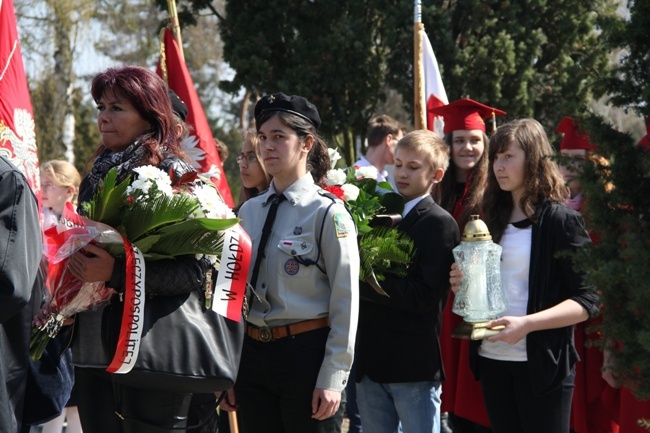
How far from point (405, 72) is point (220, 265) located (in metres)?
11.9

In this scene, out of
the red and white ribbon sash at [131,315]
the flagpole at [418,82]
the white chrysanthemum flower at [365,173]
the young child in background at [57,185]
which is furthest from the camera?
the young child in background at [57,185]

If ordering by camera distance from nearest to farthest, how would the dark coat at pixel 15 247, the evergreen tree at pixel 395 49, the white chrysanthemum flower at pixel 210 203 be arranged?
1. the dark coat at pixel 15 247
2. the white chrysanthemum flower at pixel 210 203
3. the evergreen tree at pixel 395 49

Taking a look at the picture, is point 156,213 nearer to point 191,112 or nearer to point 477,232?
point 477,232

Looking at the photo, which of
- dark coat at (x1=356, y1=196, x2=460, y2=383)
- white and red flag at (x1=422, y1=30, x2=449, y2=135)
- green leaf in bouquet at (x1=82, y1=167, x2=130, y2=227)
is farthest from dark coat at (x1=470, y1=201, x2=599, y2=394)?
white and red flag at (x1=422, y1=30, x2=449, y2=135)

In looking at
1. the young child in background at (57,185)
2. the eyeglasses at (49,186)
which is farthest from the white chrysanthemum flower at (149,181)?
the eyeglasses at (49,186)

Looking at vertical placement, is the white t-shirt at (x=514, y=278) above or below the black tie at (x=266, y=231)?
below

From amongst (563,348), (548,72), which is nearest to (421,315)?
(563,348)

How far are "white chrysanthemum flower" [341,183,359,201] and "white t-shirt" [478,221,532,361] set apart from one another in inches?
30.0

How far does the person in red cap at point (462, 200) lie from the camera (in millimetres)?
5086

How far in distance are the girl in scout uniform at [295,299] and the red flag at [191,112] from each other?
10.9 ft

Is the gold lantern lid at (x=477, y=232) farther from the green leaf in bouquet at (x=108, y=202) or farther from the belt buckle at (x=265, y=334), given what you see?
the green leaf in bouquet at (x=108, y=202)

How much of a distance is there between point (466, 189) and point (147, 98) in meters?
2.54

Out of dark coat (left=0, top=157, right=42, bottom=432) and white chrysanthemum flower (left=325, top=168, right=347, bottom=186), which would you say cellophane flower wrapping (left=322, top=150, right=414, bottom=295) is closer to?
white chrysanthemum flower (left=325, top=168, right=347, bottom=186)

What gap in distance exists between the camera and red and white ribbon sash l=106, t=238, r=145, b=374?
125 inches
